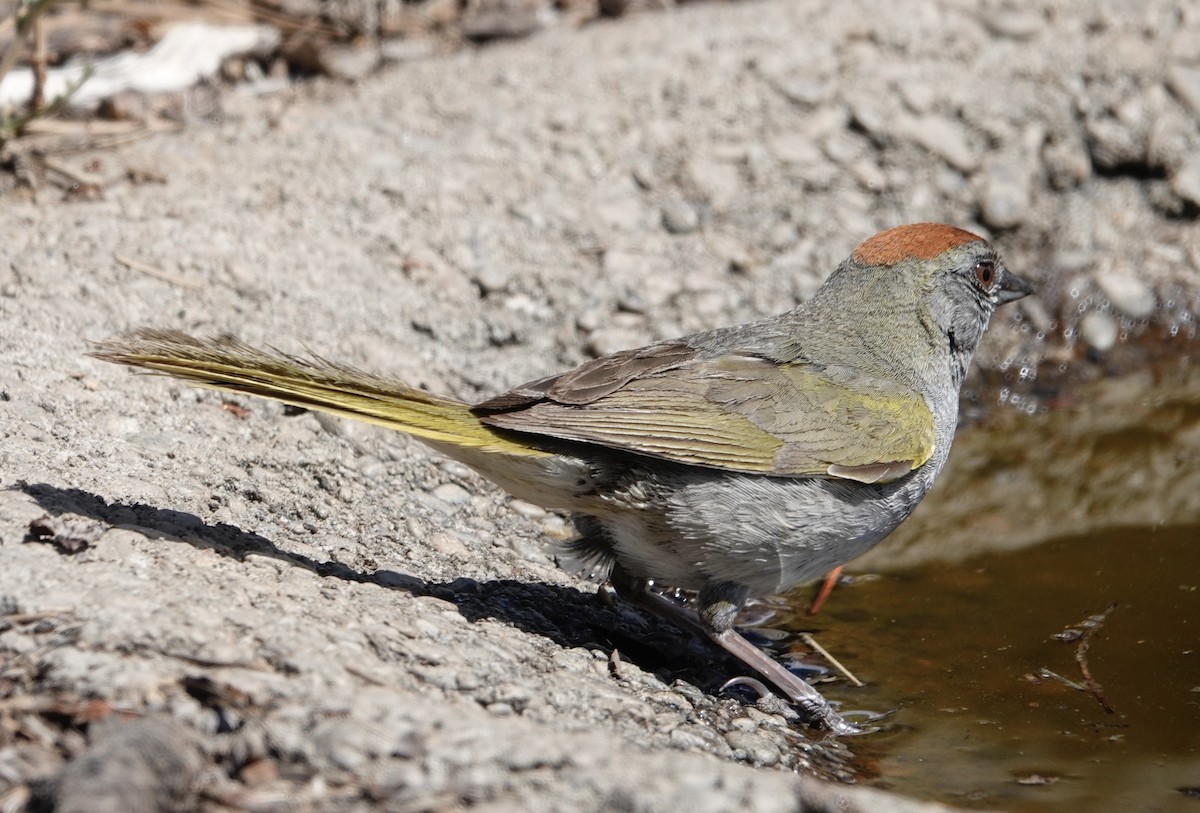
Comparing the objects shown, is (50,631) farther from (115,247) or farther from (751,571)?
(115,247)

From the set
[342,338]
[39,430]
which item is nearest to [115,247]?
[342,338]

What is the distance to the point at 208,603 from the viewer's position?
3.88 m

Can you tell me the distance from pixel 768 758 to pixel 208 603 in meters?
1.85

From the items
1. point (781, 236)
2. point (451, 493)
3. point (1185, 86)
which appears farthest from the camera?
point (1185, 86)

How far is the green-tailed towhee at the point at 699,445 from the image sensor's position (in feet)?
14.7

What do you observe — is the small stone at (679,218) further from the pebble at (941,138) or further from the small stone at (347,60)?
the small stone at (347,60)

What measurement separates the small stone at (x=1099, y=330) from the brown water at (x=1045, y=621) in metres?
0.40

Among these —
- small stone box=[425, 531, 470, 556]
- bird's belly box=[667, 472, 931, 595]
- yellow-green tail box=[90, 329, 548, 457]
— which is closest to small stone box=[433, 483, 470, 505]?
small stone box=[425, 531, 470, 556]

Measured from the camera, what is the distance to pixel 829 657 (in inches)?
204

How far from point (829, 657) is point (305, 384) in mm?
2332

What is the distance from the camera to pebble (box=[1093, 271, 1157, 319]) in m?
7.67

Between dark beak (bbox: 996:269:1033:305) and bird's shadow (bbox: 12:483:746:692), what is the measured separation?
6.58 feet

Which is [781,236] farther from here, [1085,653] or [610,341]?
[1085,653]

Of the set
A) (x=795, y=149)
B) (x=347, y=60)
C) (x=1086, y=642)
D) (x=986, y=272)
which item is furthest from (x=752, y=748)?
(x=347, y=60)
